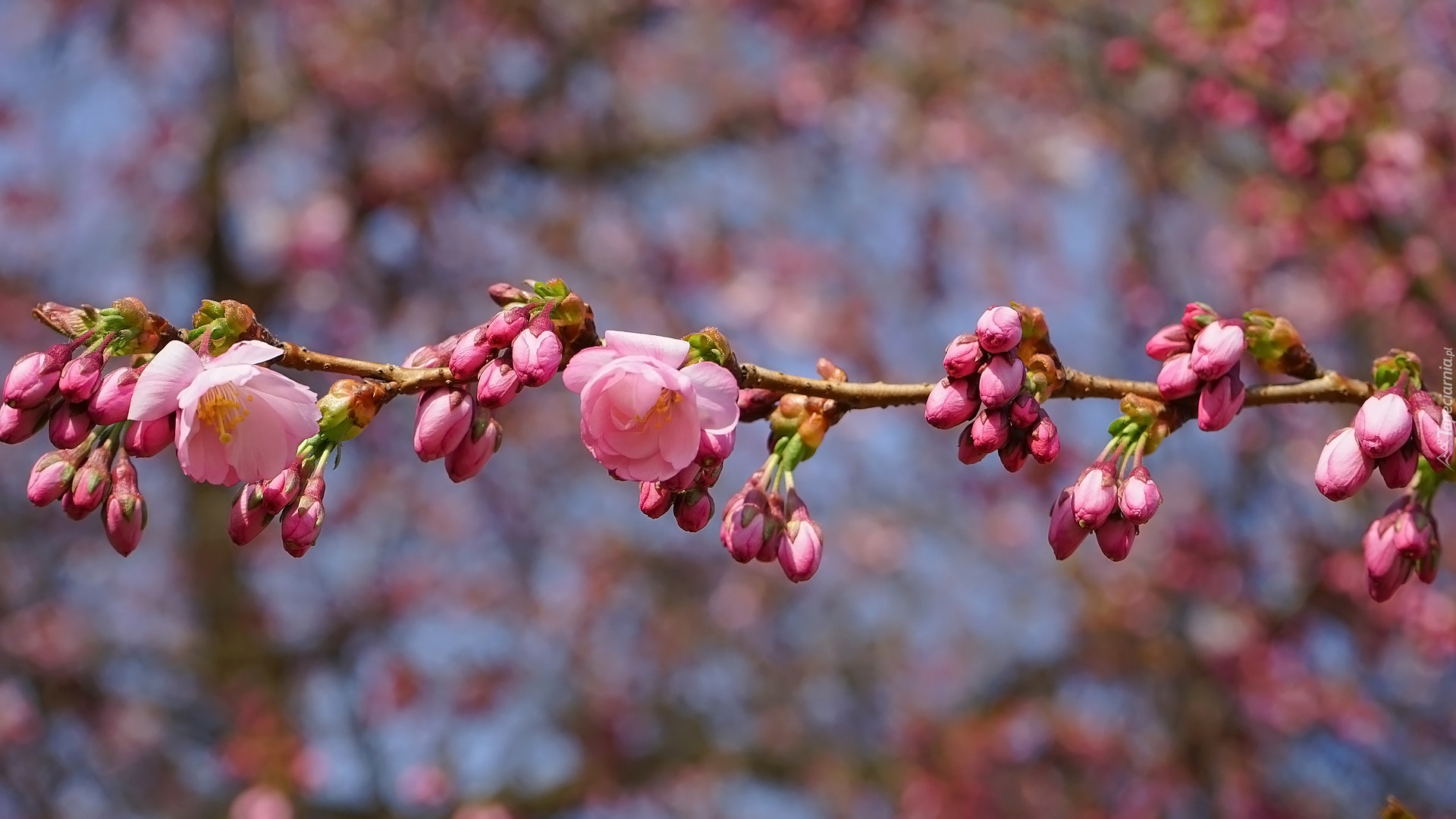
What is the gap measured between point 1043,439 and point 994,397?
0.28 feet

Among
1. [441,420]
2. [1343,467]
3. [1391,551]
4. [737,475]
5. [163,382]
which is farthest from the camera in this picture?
[737,475]

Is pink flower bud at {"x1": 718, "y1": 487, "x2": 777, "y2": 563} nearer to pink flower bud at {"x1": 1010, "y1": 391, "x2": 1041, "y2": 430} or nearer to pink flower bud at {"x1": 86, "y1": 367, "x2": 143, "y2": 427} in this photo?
pink flower bud at {"x1": 1010, "y1": 391, "x2": 1041, "y2": 430}

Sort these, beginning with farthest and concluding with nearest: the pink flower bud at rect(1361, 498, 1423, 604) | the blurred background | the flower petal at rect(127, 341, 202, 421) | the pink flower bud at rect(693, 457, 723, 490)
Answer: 1. the blurred background
2. the pink flower bud at rect(1361, 498, 1423, 604)
3. the pink flower bud at rect(693, 457, 723, 490)
4. the flower petal at rect(127, 341, 202, 421)

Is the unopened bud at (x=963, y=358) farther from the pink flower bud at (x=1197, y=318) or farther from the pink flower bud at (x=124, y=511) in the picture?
the pink flower bud at (x=124, y=511)

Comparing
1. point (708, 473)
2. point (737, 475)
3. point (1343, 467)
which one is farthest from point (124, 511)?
point (737, 475)

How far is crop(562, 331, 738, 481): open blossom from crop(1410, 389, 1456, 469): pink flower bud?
855 mm

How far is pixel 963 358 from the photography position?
1.48 metres

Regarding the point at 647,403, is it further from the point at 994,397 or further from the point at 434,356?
the point at 994,397

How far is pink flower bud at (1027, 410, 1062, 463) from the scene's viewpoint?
4.80ft

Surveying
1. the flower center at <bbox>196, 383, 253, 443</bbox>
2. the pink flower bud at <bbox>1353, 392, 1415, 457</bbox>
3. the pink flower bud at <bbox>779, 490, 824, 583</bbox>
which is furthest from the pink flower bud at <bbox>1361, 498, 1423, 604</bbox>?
the flower center at <bbox>196, 383, 253, 443</bbox>

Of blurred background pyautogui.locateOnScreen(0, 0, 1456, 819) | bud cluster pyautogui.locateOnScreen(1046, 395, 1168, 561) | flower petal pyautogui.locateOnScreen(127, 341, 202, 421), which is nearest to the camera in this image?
flower petal pyautogui.locateOnScreen(127, 341, 202, 421)

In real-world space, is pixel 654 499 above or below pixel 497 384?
below

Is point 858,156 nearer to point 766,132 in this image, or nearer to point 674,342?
point 766,132

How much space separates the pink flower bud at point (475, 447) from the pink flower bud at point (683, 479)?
22cm
